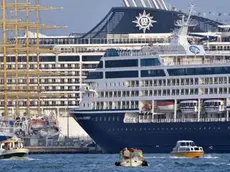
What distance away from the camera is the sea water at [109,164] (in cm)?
11631

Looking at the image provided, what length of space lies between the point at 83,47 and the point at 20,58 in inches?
316

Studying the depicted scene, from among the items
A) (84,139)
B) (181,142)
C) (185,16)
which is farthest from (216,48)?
(181,142)

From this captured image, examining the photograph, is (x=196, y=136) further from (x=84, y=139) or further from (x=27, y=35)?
(x=27, y=35)

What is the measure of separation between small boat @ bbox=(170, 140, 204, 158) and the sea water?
0.65 meters

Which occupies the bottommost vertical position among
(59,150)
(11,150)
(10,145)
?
(11,150)

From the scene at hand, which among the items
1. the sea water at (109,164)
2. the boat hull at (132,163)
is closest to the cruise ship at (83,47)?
the sea water at (109,164)

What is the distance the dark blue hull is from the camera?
146875mm

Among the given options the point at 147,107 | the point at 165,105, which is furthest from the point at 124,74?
the point at 165,105

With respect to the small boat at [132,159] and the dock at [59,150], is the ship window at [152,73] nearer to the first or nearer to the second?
the dock at [59,150]

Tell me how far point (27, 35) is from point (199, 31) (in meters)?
20.4

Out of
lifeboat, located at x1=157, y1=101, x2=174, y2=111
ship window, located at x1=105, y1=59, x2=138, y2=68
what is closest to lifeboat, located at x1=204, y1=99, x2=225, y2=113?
lifeboat, located at x1=157, y1=101, x2=174, y2=111

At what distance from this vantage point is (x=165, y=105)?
150875 millimetres

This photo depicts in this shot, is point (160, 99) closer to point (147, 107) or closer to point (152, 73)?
point (147, 107)

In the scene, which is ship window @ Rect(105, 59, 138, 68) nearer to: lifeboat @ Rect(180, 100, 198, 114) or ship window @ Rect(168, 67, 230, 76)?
ship window @ Rect(168, 67, 230, 76)
